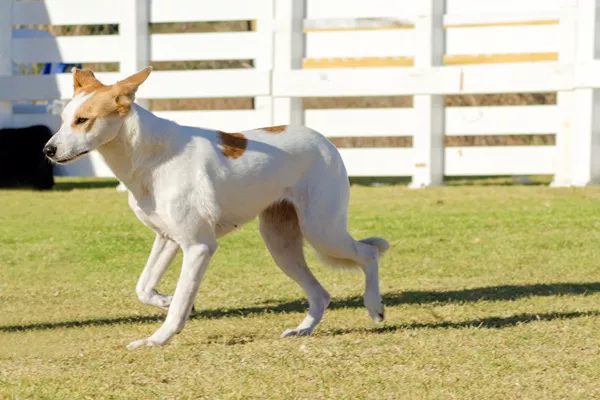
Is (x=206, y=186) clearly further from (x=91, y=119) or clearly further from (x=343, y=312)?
(x=343, y=312)

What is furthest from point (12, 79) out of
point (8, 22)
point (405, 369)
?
point (405, 369)

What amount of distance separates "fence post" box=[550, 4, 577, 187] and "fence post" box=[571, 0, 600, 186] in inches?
4.4

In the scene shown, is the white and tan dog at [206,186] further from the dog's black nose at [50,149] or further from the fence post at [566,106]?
the fence post at [566,106]

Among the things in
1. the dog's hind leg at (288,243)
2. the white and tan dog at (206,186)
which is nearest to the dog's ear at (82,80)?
the white and tan dog at (206,186)

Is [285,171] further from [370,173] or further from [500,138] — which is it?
[500,138]

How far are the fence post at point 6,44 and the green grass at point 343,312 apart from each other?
289 centimetres

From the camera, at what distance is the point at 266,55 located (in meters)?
13.3

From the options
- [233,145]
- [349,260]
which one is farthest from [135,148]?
[349,260]

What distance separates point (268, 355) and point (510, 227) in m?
5.26

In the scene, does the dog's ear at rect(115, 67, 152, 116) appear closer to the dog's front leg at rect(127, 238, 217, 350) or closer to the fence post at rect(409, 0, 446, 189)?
the dog's front leg at rect(127, 238, 217, 350)

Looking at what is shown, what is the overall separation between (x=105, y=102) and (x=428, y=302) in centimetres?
248

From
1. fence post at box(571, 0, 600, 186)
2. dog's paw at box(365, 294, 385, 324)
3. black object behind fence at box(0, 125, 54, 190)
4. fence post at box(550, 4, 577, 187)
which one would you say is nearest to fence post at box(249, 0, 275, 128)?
black object behind fence at box(0, 125, 54, 190)

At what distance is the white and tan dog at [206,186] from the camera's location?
509 cm

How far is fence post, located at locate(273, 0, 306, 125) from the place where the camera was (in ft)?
42.9
